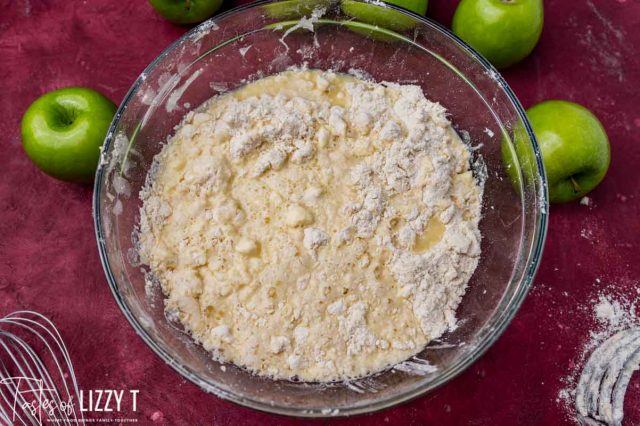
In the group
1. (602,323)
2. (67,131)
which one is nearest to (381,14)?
(67,131)

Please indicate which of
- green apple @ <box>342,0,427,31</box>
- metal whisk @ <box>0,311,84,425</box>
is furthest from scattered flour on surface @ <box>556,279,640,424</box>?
metal whisk @ <box>0,311,84,425</box>

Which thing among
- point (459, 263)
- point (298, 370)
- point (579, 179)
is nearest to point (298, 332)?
point (298, 370)

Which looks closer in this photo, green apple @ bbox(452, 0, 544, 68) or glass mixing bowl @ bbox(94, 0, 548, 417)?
glass mixing bowl @ bbox(94, 0, 548, 417)

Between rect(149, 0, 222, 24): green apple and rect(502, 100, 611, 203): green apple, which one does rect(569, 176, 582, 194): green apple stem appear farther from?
rect(149, 0, 222, 24): green apple

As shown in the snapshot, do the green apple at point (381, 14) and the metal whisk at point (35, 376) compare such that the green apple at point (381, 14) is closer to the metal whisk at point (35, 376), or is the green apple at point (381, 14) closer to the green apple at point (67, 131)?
the green apple at point (67, 131)

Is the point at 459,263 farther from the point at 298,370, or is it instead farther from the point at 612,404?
the point at 612,404

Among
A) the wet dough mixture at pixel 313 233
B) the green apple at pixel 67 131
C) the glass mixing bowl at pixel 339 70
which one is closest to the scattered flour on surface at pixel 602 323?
the glass mixing bowl at pixel 339 70
